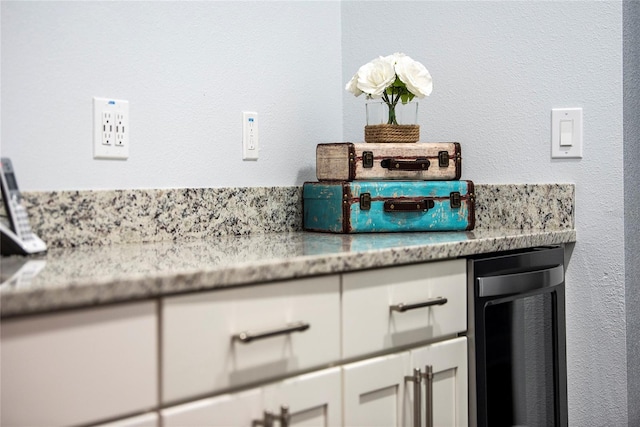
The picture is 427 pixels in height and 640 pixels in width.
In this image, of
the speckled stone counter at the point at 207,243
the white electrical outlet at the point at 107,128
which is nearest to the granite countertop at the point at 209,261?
the speckled stone counter at the point at 207,243

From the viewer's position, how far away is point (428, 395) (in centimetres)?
133

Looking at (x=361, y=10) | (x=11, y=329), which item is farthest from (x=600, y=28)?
(x=11, y=329)

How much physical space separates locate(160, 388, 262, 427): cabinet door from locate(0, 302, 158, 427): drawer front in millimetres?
41

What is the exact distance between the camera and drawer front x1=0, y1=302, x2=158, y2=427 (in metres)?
0.85

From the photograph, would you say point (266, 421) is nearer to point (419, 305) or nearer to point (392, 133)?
point (419, 305)

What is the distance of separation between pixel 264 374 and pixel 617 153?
1.03m

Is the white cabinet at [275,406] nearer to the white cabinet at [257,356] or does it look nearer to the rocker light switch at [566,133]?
the white cabinet at [257,356]

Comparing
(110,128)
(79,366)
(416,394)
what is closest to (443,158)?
(416,394)

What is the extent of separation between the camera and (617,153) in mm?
1651

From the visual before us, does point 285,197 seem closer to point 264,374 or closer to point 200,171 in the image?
point 200,171

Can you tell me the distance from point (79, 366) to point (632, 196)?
1.31m

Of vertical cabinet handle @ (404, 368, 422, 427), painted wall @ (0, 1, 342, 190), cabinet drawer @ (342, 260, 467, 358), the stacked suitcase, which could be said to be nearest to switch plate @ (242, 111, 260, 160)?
painted wall @ (0, 1, 342, 190)

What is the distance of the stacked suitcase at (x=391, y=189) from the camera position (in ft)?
5.49

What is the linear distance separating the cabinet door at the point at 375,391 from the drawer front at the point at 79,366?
0.37 metres
